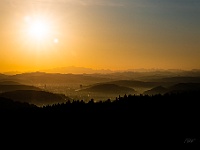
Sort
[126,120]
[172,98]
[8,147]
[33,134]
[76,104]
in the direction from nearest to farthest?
[8,147], [33,134], [126,120], [76,104], [172,98]

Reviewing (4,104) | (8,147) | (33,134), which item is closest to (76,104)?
(33,134)

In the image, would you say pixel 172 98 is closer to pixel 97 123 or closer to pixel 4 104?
pixel 97 123

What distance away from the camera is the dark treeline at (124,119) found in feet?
142

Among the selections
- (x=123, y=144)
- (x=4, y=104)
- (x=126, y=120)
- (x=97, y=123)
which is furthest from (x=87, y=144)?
(x=4, y=104)

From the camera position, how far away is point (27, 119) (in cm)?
4603

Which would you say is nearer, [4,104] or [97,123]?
[97,123]

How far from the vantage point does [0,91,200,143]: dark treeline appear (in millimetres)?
43188

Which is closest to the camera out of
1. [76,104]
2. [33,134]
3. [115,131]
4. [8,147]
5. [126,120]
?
[8,147]

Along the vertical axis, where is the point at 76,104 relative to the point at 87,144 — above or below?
above

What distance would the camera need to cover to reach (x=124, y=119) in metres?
48.1

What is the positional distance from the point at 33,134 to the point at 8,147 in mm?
3691

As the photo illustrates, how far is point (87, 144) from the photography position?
38.8 metres

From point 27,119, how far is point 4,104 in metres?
83.7

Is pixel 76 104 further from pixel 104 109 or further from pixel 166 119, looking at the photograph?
pixel 166 119
